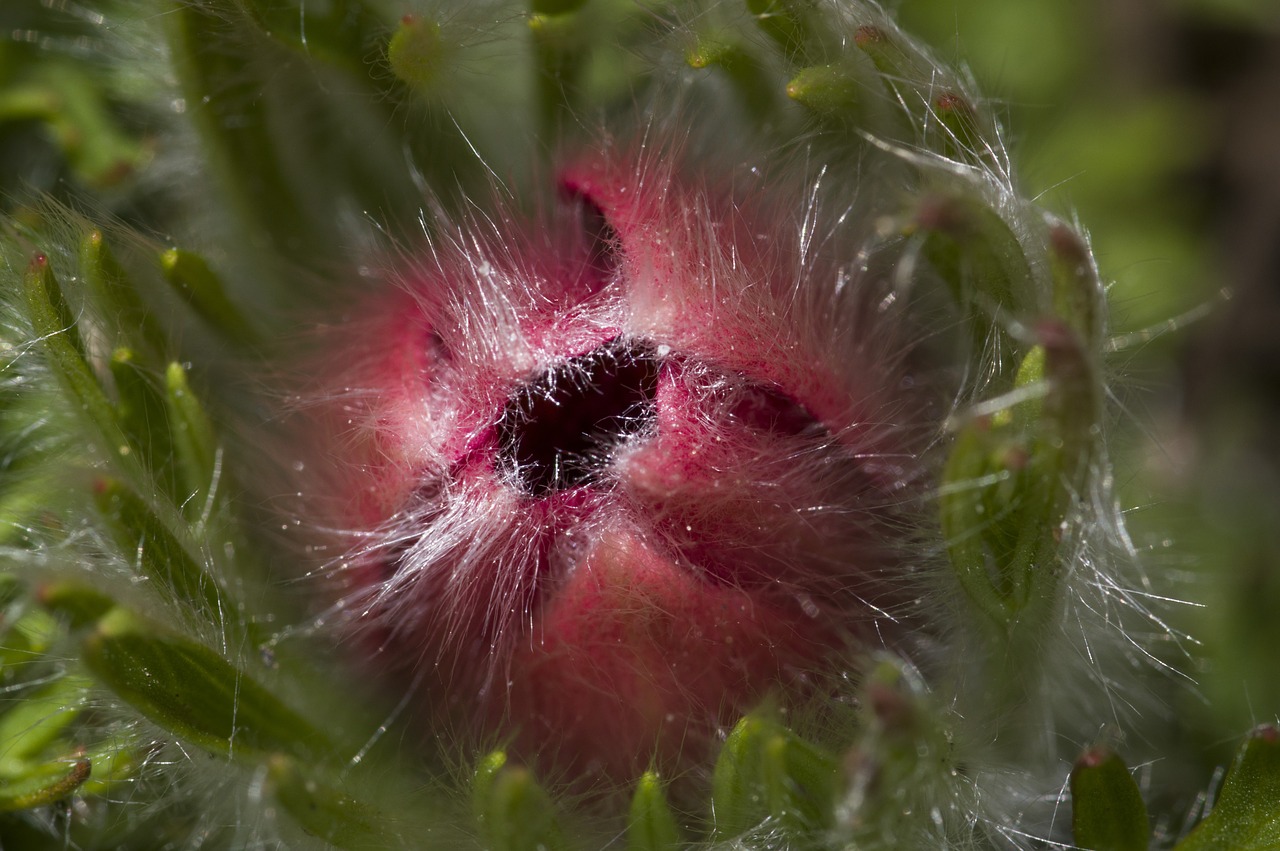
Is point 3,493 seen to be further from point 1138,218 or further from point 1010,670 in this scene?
point 1138,218

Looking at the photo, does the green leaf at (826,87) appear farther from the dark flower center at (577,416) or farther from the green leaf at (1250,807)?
the green leaf at (1250,807)

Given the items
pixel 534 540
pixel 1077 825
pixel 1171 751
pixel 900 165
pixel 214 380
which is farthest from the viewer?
pixel 1171 751

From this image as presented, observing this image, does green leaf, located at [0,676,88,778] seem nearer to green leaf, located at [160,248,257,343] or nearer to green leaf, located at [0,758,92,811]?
green leaf, located at [0,758,92,811]

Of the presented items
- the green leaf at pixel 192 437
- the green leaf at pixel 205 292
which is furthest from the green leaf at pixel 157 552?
the green leaf at pixel 205 292

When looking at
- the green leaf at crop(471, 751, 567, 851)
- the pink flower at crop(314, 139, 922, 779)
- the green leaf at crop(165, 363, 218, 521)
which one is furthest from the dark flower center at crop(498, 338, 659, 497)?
the green leaf at crop(165, 363, 218, 521)

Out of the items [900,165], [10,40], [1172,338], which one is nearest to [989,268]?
[900,165]
